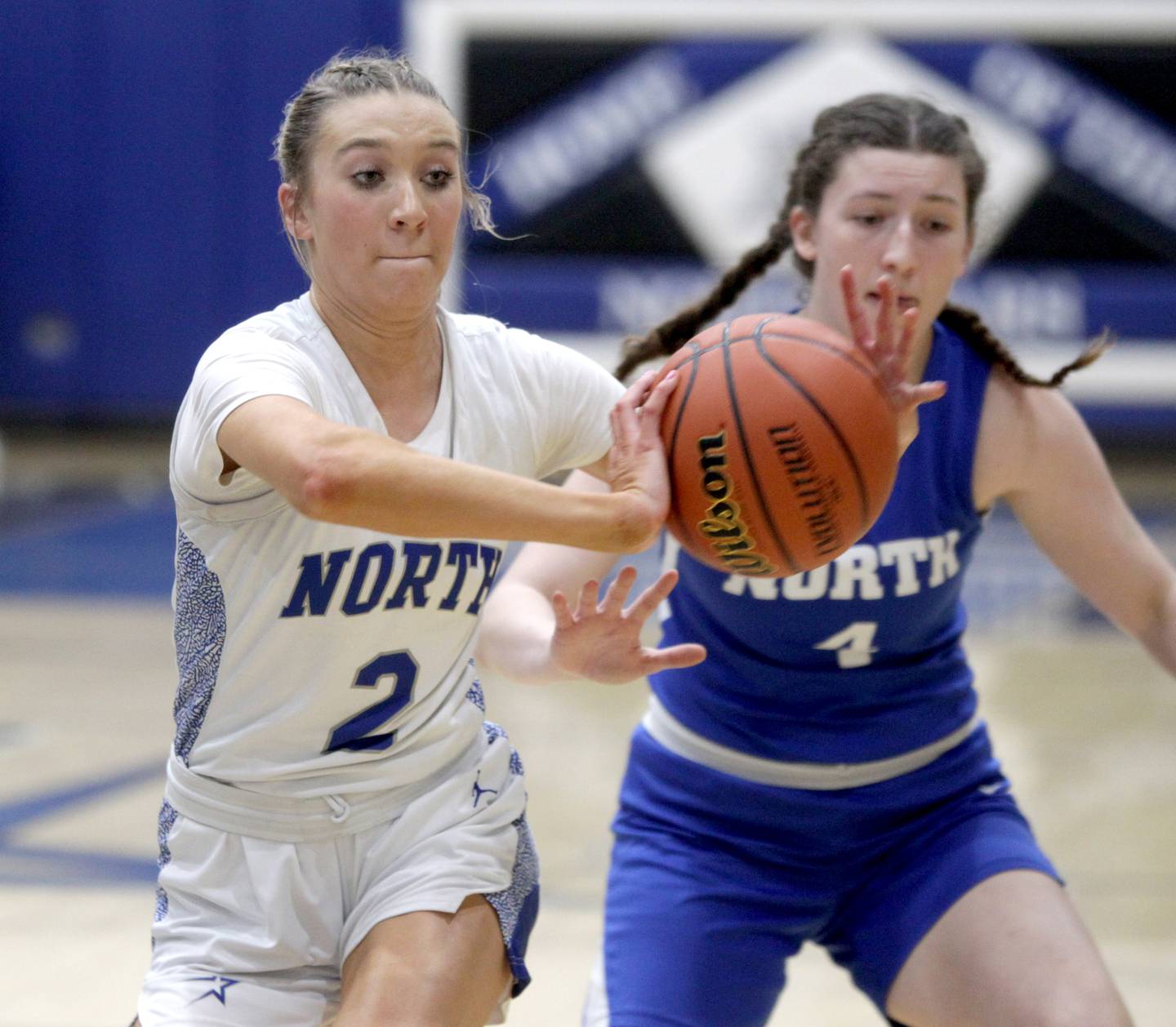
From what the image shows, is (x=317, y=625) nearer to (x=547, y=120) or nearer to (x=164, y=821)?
(x=164, y=821)

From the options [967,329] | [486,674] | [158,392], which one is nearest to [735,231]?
[158,392]

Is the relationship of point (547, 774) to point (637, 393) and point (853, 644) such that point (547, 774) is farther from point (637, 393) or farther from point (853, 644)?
point (637, 393)

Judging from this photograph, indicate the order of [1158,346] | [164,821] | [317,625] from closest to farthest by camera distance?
[317,625] < [164,821] < [1158,346]

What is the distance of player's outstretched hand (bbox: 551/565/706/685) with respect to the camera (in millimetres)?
2295

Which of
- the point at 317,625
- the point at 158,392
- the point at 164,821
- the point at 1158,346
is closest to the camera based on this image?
the point at 317,625

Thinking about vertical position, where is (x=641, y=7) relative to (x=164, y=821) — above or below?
above

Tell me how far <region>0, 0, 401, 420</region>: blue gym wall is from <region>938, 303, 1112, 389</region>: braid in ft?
30.8

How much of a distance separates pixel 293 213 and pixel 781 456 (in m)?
0.78

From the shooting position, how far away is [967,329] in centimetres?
287

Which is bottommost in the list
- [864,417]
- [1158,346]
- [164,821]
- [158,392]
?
[158,392]

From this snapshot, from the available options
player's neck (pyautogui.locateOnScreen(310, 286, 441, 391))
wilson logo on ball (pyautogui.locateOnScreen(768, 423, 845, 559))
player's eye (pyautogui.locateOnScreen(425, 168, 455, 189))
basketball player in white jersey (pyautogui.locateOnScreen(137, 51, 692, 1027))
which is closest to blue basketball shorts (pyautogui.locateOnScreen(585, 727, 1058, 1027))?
basketball player in white jersey (pyautogui.locateOnScreen(137, 51, 692, 1027))

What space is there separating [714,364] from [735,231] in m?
9.33

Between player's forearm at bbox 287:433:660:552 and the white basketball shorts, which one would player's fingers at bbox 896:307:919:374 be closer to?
player's forearm at bbox 287:433:660:552

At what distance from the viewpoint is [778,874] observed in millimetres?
2664
